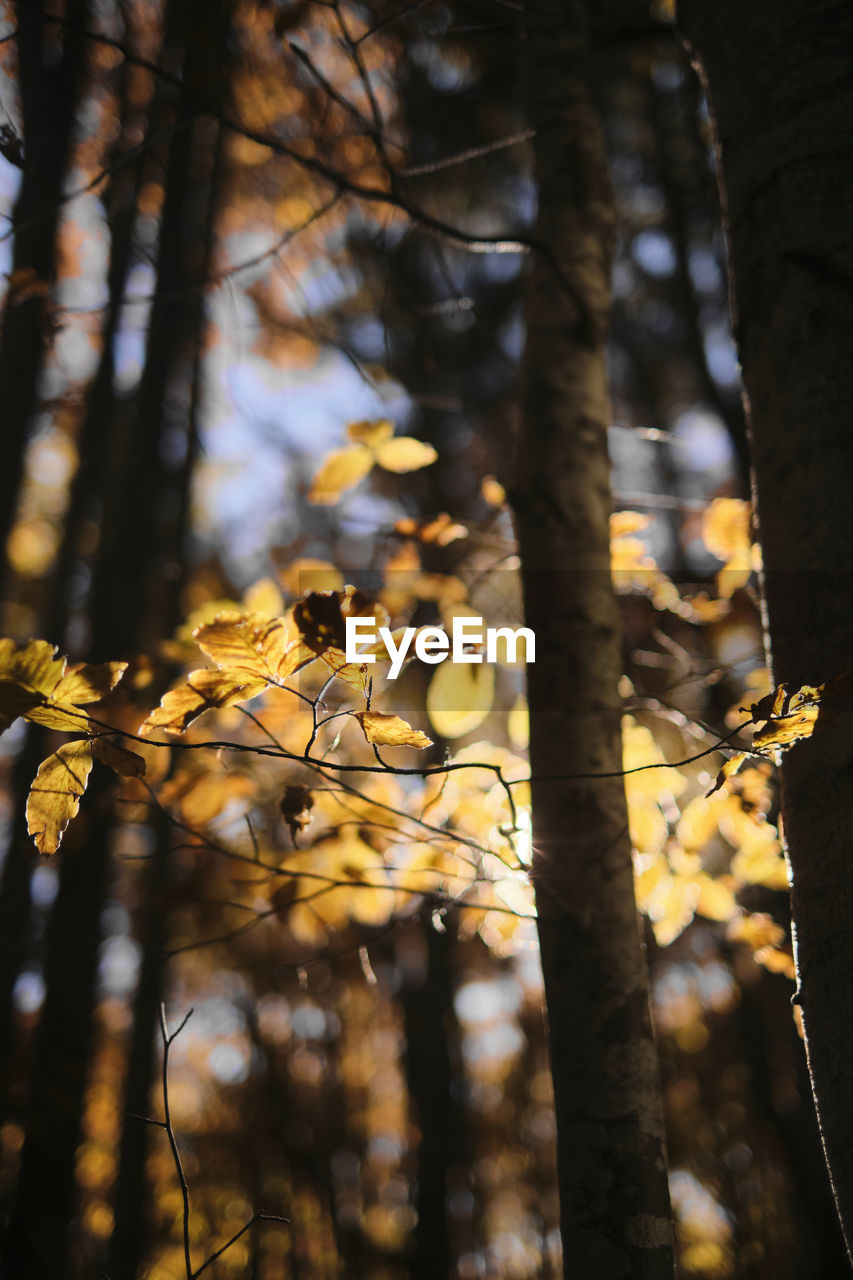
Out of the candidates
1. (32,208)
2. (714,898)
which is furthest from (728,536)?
(32,208)

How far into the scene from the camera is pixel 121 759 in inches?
33.2

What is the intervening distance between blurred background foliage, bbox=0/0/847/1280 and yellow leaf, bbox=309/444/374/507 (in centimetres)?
3

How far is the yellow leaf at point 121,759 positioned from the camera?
84cm

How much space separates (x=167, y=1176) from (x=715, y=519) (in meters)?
14.4

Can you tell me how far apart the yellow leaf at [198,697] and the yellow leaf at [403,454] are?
0.74 metres

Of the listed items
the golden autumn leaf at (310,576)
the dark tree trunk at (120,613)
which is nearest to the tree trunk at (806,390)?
the golden autumn leaf at (310,576)

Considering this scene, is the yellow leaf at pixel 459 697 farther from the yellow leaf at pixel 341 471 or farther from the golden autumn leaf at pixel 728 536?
the golden autumn leaf at pixel 728 536

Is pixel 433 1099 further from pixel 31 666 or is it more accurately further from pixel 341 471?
pixel 31 666

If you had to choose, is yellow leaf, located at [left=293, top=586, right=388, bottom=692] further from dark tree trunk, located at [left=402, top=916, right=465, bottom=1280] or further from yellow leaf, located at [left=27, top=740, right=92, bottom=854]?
dark tree trunk, located at [left=402, top=916, right=465, bottom=1280]

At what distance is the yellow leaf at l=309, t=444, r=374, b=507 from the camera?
4.88ft

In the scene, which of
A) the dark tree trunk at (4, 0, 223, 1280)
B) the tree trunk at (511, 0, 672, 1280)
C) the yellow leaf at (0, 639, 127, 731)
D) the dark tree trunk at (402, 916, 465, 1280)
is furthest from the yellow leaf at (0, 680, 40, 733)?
the dark tree trunk at (402, 916, 465, 1280)

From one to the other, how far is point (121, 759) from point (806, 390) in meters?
0.95

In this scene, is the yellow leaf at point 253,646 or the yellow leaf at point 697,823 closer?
the yellow leaf at point 253,646

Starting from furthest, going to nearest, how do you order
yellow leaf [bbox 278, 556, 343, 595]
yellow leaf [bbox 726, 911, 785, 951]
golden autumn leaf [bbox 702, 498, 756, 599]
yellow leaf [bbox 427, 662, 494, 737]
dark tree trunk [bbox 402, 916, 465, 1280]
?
dark tree trunk [bbox 402, 916, 465, 1280] < golden autumn leaf [bbox 702, 498, 756, 599] < yellow leaf [bbox 278, 556, 343, 595] < yellow leaf [bbox 726, 911, 785, 951] < yellow leaf [bbox 427, 662, 494, 737]
